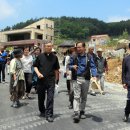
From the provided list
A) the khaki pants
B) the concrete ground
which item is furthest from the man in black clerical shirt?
the khaki pants

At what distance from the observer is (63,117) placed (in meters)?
9.79

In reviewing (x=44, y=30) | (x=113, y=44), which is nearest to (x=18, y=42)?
(x=44, y=30)

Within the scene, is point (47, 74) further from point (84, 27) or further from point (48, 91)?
point (84, 27)

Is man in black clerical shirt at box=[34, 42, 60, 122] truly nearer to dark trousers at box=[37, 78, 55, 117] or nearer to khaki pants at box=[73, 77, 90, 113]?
dark trousers at box=[37, 78, 55, 117]

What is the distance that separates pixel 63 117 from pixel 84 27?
142 metres

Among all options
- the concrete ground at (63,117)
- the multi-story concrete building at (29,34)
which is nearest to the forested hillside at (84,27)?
the multi-story concrete building at (29,34)

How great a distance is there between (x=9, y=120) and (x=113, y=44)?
182 feet

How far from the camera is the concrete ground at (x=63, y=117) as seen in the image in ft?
28.7

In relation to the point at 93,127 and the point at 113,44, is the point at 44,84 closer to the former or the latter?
the point at 93,127

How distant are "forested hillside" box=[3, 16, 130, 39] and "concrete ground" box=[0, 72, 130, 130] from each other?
12319 centimetres

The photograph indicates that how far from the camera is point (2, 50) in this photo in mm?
18297

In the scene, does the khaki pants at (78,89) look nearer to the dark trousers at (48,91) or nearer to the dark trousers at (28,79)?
the dark trousers at (48,91)

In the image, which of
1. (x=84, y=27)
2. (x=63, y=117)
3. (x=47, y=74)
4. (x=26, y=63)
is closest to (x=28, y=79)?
(x=26, y=63)

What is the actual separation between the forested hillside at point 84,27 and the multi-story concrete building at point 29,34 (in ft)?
103
